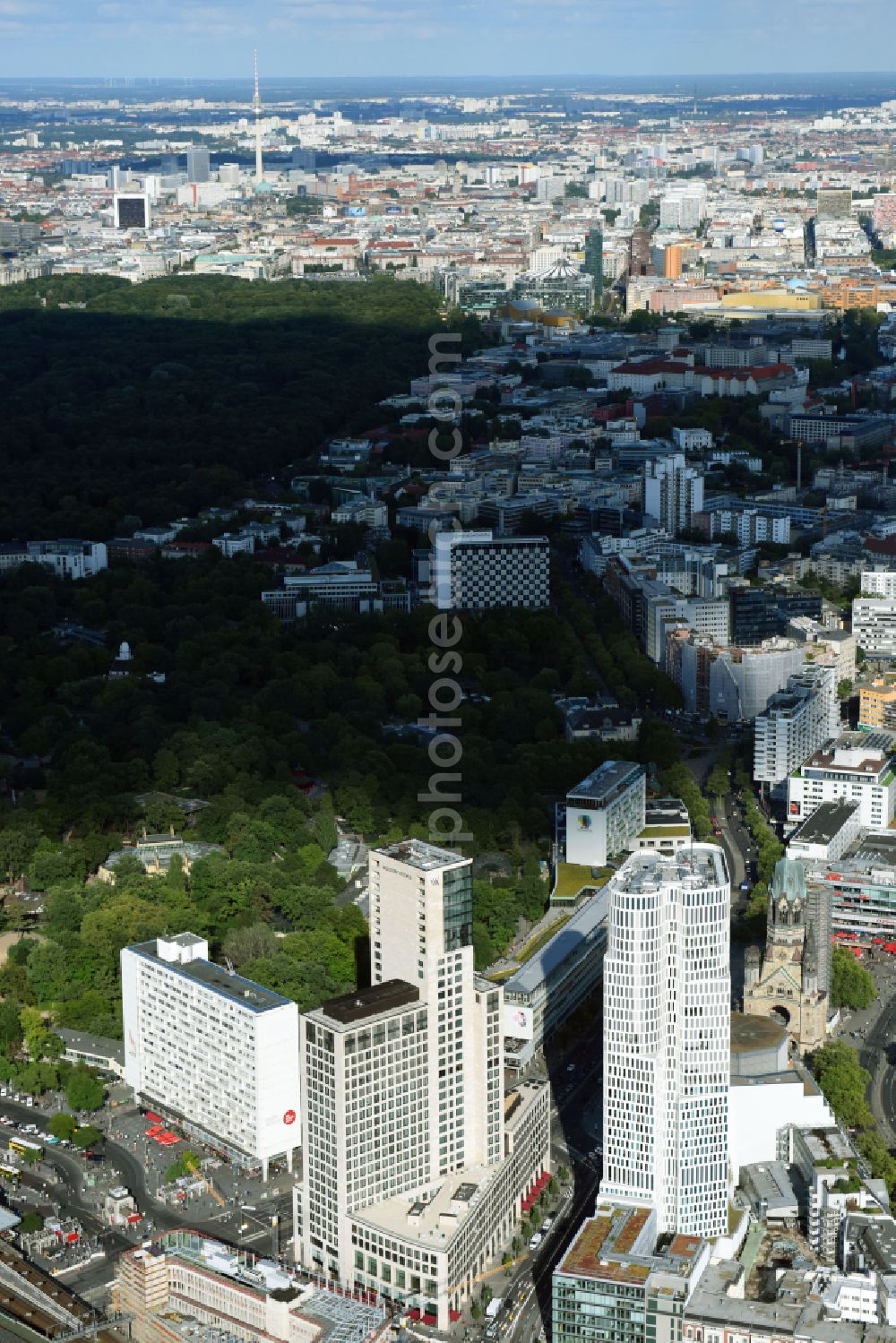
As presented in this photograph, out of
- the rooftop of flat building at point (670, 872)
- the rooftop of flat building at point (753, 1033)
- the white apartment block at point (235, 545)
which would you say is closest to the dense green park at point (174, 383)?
the white apartment block at point (235, 545)

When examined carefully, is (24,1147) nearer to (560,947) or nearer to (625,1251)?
(560,947)

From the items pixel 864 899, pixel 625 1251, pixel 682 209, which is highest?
pixel 682 209

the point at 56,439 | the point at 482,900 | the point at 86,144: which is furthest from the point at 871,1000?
the point at 86,144

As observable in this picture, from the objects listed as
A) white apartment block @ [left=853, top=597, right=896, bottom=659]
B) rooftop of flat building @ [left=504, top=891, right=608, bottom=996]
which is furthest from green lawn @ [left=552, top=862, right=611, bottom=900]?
white apartment block @ [left=853, top=597, right=896, bottom=659]

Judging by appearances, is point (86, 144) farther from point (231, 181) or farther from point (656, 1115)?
point (656, 1115)

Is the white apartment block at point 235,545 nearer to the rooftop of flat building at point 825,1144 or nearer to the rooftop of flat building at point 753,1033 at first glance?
the rooftop of flat building at point 753,1033

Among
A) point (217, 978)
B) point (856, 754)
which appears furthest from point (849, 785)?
point (217, 978)

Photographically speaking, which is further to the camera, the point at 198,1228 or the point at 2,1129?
the point at 2,1129
